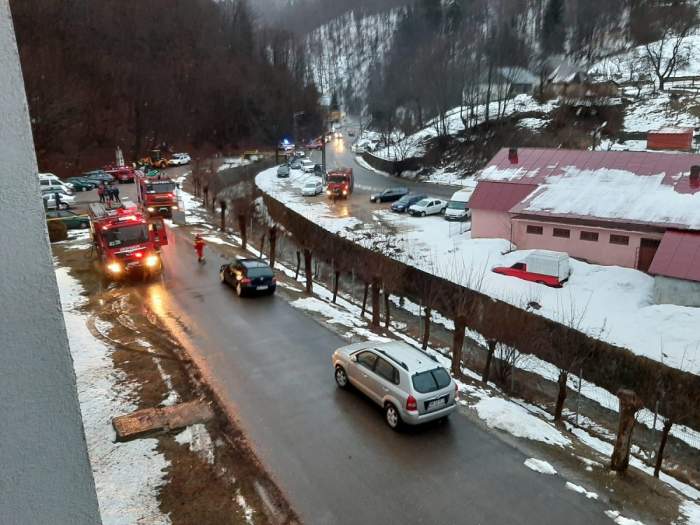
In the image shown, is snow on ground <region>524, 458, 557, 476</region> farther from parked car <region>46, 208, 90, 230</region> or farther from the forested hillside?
the forested hillside

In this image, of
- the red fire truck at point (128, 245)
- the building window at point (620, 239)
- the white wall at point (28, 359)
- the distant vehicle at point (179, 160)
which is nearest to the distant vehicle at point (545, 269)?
the building window at point (620, 239)

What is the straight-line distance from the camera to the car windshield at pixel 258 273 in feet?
73.0

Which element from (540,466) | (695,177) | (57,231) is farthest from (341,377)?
(57,231)

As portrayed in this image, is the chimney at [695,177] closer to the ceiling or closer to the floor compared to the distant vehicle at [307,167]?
closer to the ceiling

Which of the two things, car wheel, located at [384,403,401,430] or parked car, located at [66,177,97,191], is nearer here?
car wheel, located at [384,403,401,430]

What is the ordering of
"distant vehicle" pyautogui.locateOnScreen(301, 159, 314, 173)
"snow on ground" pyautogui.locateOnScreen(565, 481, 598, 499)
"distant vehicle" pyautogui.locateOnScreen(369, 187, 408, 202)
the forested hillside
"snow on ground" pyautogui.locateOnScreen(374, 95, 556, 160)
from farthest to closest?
"snow on ground" pyautogui.locateOnScreen(374, 95, 556, 160) < "distant vehicle" pyautogui.locateOnScreen(301, 159, 314, 173) < the forested hillside < "distant vehicle" pyautogui.locateOnScreen(369, 187, 408, 202) < "snow on ground" pyautogui.locateOnScreen(565, 481, 598, 499)

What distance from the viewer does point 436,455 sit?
470 inches

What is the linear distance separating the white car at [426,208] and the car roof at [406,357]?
30.7 m

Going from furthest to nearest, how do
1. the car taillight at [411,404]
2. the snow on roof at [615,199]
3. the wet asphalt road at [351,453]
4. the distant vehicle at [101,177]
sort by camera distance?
1. the distant vehicle at [101,177]
2. the snow on roof at [615,199]
3. the car taillight at [411,404]
4. the wet asphalt road at [351,453]

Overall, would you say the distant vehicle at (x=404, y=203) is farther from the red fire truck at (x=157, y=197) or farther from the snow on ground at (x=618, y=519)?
the snow on ground at (x=618, y=519)

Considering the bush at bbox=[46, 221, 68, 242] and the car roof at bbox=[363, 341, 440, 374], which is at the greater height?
the car roof at bbox=[363, 341, 440, 374]

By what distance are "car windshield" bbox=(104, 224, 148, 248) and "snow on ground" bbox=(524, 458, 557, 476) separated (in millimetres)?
18319

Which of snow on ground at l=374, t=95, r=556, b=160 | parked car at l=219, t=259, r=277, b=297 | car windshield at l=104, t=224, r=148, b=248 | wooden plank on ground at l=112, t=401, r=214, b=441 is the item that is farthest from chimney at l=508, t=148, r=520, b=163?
snow on ground at l=374, t=95, r=556, b=160

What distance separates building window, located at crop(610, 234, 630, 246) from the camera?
2806 centimetres
